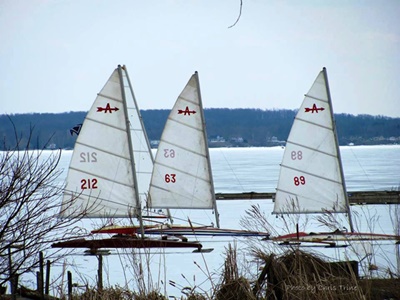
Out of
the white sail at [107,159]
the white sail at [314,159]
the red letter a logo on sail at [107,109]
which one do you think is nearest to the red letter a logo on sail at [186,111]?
the white sail at [107,159]

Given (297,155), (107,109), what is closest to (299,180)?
(297,155)

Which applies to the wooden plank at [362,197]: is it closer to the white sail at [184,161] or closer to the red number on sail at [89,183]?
the white sail at [184,161]

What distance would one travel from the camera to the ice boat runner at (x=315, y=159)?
32250mm

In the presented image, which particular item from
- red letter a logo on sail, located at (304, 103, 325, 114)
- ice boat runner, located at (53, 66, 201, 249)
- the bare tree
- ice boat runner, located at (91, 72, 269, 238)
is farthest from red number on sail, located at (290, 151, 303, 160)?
the bare tree

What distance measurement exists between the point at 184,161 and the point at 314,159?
5659mm

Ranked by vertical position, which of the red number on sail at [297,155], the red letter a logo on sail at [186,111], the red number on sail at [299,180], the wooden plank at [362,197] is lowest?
the wooden plank at [362,197]

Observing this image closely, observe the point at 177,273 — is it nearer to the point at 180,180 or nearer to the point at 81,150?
the point at 180,180

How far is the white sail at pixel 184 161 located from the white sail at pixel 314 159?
3.51 m

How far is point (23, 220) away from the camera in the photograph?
997 centimetres

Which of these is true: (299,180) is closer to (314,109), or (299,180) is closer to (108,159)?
(314,109)

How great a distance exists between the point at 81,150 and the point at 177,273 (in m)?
8.83

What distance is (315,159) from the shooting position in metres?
32.7

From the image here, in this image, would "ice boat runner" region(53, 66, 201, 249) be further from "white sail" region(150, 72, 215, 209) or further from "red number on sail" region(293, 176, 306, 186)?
"red number on sail" region(293, 176, 306, 186)

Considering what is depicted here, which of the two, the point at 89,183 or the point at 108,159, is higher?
the point at 108,159
